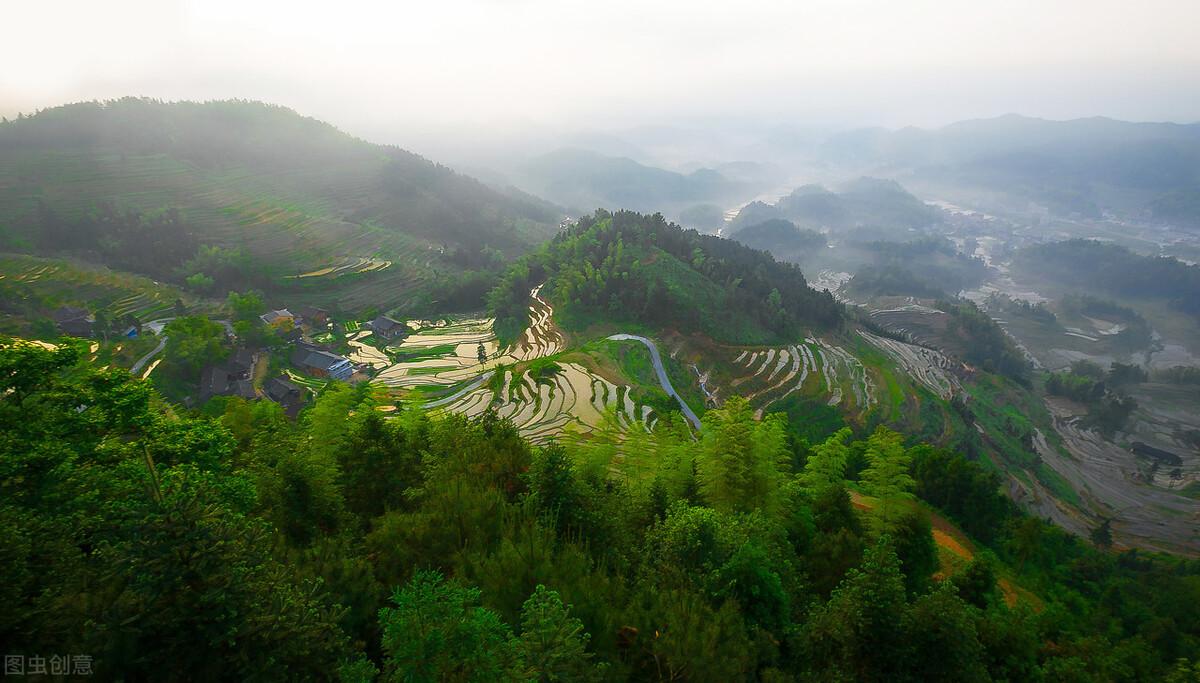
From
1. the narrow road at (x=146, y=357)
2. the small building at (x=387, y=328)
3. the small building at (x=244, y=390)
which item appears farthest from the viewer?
the small building at (x=387, y=328)

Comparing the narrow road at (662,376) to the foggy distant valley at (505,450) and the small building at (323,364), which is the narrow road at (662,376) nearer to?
the foggy distant valley at (505,450)

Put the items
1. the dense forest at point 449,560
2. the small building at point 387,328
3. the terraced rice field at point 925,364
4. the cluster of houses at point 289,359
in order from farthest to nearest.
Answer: the terraced rice field at point 925,364 < the small building at point 387,328 < the cluster of houses at point 289,359 < the dense forest at point 449,560

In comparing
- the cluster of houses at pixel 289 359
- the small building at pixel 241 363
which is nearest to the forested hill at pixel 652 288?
the cluster of houses at pixel 289 359

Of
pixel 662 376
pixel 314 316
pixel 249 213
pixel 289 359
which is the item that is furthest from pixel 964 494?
pixel 249 213

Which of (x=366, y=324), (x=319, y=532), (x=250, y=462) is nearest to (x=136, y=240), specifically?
(x=366, y=324)

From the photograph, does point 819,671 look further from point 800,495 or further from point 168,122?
point 168,122

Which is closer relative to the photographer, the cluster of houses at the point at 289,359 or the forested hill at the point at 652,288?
the cluster of houses at the point at 289,359

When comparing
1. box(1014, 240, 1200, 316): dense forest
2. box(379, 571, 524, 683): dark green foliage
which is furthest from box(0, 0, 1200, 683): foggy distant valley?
box(1014, 240, 1200, 316): dense forest
